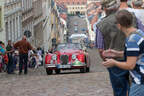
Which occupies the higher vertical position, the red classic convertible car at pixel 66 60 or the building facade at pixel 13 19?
the building facade at pixel 13 19

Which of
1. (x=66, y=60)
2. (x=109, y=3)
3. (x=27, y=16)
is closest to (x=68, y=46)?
(x=66, y=60)

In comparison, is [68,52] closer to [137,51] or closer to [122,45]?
[122,45]

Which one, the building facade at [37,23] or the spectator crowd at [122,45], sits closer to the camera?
the spectator crowd at [122,45]

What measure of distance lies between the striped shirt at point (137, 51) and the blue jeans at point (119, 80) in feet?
2.98

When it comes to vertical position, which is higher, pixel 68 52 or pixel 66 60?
pixel 68 52

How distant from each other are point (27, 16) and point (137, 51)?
4945 cm

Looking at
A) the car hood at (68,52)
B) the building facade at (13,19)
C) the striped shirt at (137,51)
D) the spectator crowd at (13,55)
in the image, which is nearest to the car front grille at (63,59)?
the car hood at (68,52)

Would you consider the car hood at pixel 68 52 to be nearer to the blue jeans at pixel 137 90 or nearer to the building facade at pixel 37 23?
the blue jeans at pixel 137 90

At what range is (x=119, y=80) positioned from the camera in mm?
6633

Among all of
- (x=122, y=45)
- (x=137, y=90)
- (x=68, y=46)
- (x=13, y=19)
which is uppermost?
(x=13, y=19)

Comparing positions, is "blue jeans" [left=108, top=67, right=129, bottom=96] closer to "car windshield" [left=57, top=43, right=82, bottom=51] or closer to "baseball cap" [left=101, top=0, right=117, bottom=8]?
"baseball cap" [left=101, top=0, right=117, bottom=8]

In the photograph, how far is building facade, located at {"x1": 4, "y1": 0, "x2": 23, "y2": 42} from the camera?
132ft

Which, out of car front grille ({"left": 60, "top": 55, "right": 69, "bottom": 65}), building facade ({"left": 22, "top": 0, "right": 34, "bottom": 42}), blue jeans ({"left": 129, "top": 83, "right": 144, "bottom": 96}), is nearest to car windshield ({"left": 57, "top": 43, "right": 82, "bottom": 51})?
car front grille ({"left": 60, "top": 55, "right": 69, "bottom": 65})

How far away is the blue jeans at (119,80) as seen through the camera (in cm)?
661
